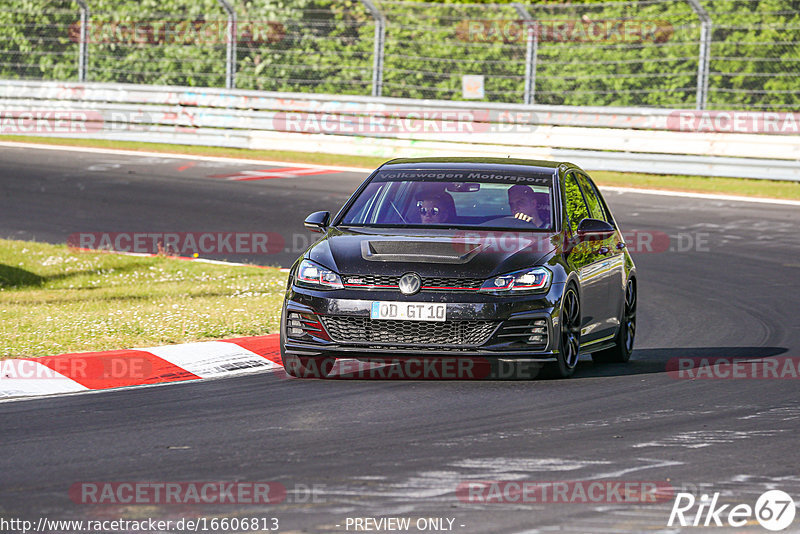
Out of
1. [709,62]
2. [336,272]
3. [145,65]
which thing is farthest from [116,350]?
[145,65]

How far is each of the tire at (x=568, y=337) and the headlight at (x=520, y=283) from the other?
0.19 m

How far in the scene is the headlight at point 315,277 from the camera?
938cm

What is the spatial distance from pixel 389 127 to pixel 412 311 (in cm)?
1740

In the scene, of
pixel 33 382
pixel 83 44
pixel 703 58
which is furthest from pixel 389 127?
pixel 33 382

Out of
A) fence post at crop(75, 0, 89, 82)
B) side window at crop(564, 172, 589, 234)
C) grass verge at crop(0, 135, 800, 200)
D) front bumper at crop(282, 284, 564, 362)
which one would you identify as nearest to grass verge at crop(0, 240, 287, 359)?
front bumper at crop(282, 284, 564, 362)

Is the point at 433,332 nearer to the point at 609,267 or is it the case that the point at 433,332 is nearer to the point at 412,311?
the point at 412,311

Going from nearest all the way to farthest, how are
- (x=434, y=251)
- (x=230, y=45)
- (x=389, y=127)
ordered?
(x=434, y=251), (x=389, y=127), (x=230, y=45)

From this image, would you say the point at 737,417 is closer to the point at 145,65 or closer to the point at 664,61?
the point at 664,61

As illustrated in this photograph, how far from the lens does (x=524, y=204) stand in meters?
10.4

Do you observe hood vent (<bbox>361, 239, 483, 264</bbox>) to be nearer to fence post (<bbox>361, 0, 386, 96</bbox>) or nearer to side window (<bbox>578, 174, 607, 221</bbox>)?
side window (<bbox>578, 174, 607, 221</bbox>)

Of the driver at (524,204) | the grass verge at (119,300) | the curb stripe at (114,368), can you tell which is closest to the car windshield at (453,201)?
the driver at (524,204)

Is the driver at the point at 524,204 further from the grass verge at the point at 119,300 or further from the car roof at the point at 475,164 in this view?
the grass verge at the point at 119,300

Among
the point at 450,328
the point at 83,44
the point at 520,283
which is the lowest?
the point at 450,328

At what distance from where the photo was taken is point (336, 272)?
30.8ft
